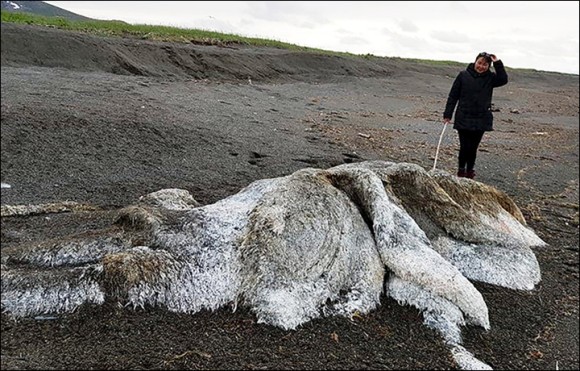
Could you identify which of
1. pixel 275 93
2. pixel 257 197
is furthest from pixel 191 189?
pixel 275 93

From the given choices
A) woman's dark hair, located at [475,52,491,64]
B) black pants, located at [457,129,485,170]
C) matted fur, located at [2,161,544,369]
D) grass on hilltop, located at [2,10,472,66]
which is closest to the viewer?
matted fur, located at [2,161,544,369]

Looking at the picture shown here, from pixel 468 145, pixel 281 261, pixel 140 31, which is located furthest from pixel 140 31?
pixel 281 261

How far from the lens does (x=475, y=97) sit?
805cm

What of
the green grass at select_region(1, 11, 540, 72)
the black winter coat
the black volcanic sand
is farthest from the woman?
the green grass at select_region(1, 11, 540, 72)

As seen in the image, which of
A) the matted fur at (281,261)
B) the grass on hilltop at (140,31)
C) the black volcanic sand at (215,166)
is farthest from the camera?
the grass on hilltop at (140,31)

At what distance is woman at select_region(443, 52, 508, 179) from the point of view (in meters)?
7.94

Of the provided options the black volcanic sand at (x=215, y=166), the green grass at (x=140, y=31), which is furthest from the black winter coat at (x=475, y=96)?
the green grass at (x=140, y=31)

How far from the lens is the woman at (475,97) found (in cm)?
794

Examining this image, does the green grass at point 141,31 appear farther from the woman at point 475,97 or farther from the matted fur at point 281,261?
the matted fur at point 281,261

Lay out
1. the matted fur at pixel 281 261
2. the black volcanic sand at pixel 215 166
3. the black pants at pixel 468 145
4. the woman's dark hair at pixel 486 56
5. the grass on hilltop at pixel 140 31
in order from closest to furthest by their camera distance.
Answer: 1. the black volcanic sand at pixel 215 166
2. the matted fur at pixel 281 261
3. the woman's dark hair at pixel 486 56
4. the black pants at pixel 468 145
5. the grass on hilltop at pixel 140 31

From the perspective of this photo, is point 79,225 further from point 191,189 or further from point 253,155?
point 253,155

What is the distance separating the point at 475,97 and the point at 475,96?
13 mm

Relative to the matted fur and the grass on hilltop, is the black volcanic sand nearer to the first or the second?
the matted fur

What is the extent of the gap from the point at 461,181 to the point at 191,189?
3055mm
